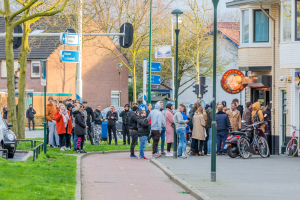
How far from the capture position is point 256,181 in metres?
11.5

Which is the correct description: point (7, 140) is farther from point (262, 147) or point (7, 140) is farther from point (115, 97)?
point (115, 97)

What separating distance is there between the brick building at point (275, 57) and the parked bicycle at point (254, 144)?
1.84m

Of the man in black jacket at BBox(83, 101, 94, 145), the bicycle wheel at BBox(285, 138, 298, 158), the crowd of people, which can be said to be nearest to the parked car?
the crowd of people

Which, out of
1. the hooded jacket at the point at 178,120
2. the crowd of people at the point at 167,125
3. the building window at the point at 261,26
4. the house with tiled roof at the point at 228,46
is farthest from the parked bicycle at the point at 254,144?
the house with tiled roof at the point at 228,46

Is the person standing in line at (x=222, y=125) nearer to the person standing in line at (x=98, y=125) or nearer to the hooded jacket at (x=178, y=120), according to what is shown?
the hooded jacket at (x=178, y=120)

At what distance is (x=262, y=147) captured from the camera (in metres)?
18.4

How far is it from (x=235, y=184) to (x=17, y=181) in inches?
170

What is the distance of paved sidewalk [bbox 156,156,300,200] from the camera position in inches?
378

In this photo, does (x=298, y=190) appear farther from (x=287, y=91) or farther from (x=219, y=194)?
(x=287, y=91)

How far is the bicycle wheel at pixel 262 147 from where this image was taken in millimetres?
18219

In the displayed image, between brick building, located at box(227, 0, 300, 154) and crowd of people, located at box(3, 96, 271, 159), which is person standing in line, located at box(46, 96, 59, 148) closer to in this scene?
crowd of people, located at box(3, 96, 271, 159)

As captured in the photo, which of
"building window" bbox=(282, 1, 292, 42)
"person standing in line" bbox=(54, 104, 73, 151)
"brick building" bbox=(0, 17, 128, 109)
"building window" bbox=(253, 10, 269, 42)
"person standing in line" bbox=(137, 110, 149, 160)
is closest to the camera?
"person standing in line" bbox=(137, 110, 149, 160)

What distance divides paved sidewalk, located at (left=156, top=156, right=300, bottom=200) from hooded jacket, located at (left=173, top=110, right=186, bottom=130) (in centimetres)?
121

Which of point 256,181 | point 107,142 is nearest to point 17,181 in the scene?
point 256,181
